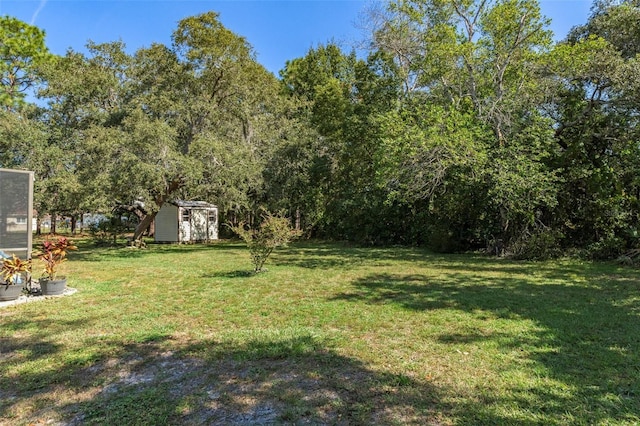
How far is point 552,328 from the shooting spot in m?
4.32

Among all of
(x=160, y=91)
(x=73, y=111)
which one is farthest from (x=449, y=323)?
(x=73, y=111)

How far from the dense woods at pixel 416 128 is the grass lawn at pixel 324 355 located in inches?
173

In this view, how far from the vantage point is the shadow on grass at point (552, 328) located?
2.58 metres

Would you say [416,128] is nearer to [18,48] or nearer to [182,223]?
[18,48]

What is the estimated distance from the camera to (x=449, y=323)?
453 centimetres

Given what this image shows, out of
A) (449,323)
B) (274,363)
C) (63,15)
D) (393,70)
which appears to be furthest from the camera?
(393,70)

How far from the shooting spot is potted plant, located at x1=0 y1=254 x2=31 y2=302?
221 inches

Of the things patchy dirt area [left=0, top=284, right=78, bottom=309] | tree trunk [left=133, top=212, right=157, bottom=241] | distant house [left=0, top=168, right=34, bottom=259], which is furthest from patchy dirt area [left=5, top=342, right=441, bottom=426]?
tree trunk [left=133, top=212, right=157, bottom=241]

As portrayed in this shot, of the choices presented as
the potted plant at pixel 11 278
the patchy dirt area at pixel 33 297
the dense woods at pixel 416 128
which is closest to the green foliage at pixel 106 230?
the dense woods at pixel 416 128

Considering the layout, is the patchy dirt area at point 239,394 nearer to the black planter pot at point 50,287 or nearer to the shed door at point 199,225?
the black planter pot at point 50,287

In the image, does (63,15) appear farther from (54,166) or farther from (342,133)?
(342,133)

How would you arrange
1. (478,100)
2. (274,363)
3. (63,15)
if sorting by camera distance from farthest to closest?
(478,100) → (63,15) → (274,363)

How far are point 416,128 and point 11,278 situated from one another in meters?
8.68

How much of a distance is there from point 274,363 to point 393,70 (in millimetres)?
13749
